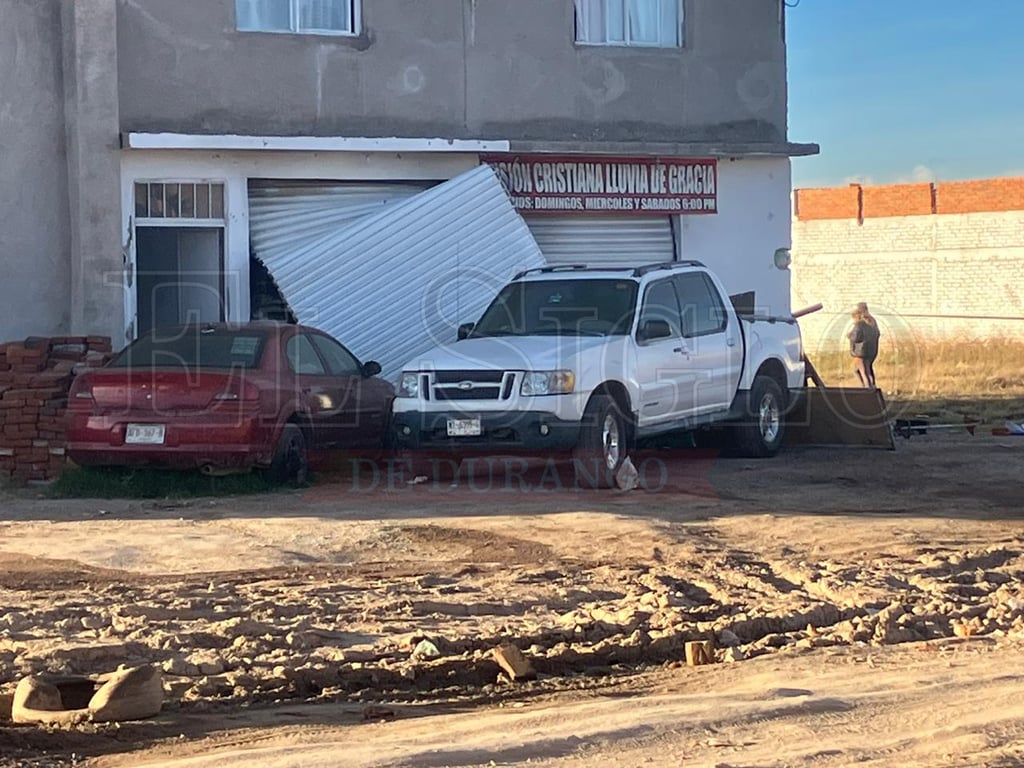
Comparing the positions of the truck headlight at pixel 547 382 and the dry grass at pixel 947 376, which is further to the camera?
the dry grass at pixel 947 376

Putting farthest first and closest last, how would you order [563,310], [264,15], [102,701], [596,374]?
[264,15], [563,310], [596,374], [102,701]

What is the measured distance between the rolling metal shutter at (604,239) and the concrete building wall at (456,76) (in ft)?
3.52

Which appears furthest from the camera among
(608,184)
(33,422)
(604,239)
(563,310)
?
(604,239)

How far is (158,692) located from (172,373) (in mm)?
7098

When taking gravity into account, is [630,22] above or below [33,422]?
above

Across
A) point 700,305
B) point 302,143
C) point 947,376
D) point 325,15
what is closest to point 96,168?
point 302,143

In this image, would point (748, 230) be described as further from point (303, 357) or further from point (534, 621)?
point (534, 621)

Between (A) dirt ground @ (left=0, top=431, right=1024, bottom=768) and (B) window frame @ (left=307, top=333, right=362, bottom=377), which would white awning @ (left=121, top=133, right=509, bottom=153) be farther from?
(A) dirt ground @ (left=0, top=431, right=1024, bottom=768)

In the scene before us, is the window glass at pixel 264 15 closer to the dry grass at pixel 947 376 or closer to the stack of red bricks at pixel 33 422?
the stack of red bricks at pixel 33 422

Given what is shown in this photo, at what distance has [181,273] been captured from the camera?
60.8 feet

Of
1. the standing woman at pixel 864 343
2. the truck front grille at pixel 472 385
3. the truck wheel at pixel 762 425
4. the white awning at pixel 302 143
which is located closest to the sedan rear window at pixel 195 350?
the truck front grille at pixel 472 385

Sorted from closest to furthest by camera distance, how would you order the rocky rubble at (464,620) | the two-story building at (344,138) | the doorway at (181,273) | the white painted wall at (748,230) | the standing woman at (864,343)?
the rocky rubble at (464,620) < the two-story building at (344,138) < the doorway at (181,273) < the white painted wall at (748,230) < the standing woman at (864,343)

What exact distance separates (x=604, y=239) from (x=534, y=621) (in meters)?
12.3

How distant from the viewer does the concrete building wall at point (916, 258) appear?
1679 inches
